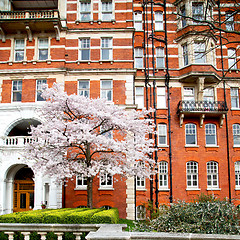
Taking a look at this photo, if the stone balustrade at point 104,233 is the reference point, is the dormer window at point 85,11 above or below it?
above

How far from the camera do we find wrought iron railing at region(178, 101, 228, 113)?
2503cm

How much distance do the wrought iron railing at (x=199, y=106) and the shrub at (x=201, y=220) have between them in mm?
18021

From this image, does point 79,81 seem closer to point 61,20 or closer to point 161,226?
point 61,20

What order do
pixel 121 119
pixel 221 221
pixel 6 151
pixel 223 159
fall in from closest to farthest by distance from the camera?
1. pixel 221 221
2. pixel 121 119
3. pixel 6 151
4. pixel 223 159

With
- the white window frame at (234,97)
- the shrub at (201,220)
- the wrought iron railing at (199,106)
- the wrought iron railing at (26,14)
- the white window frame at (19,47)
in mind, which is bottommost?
the shrub at (201,220)

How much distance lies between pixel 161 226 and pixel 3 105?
1919 centimetres

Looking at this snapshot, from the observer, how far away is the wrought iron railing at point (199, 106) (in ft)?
82.1

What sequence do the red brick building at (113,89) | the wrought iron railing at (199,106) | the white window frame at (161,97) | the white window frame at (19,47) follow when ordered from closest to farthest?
the red brick building at (113,89) < the white window frame at (19,47) < the wrought iron railing at (199,106) < the white window frame at (161,97)

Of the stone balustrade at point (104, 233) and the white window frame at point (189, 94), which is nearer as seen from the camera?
the stone balustrade at point (104, 233)

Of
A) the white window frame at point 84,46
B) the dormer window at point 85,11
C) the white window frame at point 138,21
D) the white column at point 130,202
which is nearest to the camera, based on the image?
the white column at point 130,202

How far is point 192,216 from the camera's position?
23.7 feet

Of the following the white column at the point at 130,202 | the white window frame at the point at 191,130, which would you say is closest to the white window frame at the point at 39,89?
the white column at the point at 130,202

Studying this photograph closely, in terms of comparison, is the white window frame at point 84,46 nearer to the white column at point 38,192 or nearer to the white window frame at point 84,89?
the white window frame at point 84,89

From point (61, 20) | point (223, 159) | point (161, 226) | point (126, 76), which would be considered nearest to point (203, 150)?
point (223, 159)
